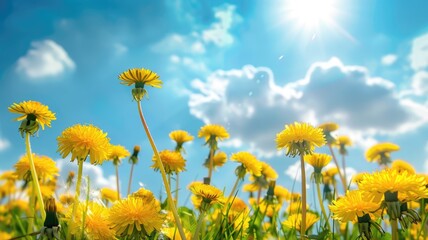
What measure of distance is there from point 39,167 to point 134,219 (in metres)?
1.27

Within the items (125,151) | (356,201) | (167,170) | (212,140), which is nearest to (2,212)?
(125,151)

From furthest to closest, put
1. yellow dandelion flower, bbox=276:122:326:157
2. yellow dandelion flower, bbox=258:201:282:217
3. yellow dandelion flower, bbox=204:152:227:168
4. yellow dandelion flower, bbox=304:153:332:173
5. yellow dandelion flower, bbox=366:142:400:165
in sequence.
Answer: yellow dandelion flower, bbox=366:142:400:165 → yellow dandelion flower, bbox=204:152:227:168 → yellow dandelion flower, bbox=258:201:282:217 → yellow dandelion flower, bbox=304:153:332:173 → yellow dandelion flower, bbox=276:122:326:157

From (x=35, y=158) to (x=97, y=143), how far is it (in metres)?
1.12

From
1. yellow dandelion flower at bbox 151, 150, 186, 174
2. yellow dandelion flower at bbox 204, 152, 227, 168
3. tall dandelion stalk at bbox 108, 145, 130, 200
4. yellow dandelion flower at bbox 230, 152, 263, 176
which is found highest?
yellow dandelion flower at bbox 204, 152, 227, 168

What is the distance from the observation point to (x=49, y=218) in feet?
5.09

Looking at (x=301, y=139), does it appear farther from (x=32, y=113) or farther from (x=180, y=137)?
(x=180, y=137)

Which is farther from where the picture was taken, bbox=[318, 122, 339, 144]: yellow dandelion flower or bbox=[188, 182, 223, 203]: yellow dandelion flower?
bbox=[318, 122, 339, 144]: yellow dandelion flower

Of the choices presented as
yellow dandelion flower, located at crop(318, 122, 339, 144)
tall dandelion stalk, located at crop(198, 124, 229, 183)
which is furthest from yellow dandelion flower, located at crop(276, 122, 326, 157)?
yellow dandelion flower, located at crop(318, 122, 339, 144)

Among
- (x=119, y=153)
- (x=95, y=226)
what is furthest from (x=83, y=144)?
(x=119, y=153)

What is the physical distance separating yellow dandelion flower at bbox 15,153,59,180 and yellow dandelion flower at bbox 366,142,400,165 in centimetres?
380

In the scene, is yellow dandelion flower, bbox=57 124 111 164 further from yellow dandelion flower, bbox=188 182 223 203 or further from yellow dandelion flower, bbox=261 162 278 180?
yellow dandelion flower, bbox=261 162 278 180

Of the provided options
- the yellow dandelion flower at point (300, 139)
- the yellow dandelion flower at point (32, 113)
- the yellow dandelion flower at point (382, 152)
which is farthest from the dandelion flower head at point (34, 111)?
the yellow dandelion flower at point (382, 152)

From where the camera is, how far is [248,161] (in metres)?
2.93

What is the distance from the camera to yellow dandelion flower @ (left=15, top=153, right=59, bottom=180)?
8.77ft
